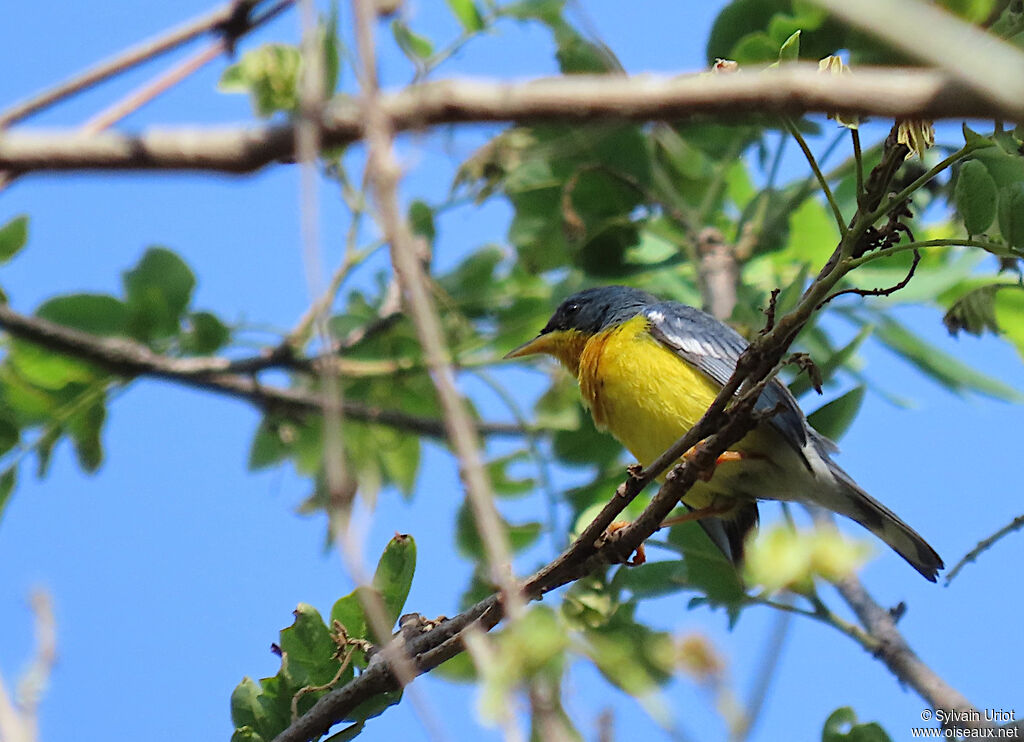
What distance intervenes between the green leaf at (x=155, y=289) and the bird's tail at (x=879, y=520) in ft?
8.96

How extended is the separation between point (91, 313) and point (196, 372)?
24.7 inches

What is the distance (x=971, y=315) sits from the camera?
374cm

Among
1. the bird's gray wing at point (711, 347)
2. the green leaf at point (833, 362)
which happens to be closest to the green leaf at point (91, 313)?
the bird's gray wing at point (711, 347)

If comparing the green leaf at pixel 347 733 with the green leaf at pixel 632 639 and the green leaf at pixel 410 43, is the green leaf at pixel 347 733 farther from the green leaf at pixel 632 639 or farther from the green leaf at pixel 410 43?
the green leaf at pixel 410 43

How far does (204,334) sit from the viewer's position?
484 centimetres

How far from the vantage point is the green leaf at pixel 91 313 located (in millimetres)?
4637

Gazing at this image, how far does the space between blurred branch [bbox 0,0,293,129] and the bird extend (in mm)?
2431

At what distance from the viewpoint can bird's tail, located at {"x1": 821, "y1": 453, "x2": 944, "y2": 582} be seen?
4.10m

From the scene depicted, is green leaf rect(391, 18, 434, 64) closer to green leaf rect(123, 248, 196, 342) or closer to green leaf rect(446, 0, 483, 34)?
green leaf rect(446, 0, 483, 34)

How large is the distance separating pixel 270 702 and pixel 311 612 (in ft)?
0.97

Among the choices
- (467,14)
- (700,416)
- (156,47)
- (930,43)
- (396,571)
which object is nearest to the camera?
(930,43)

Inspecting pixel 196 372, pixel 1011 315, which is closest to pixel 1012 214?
pixel 1011 315

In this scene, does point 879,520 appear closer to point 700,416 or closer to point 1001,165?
point 700,416

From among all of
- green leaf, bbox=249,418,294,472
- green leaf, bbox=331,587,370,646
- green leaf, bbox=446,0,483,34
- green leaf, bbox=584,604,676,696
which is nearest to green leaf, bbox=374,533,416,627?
green leaf, bbox=331,587,370,646
